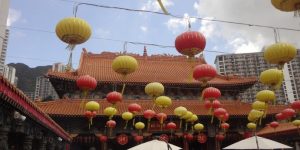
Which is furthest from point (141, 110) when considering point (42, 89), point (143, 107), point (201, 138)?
point (42, 89)

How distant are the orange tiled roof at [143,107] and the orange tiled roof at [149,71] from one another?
1367 millimetres

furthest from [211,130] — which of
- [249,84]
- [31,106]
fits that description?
[31,106]

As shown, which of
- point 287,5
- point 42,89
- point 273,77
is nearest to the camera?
point 287,5

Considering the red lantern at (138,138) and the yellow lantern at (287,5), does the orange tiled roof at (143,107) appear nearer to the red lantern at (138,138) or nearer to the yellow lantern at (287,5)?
the red lantern at (138,138)

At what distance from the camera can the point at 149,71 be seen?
69.2 feet

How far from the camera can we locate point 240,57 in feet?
240

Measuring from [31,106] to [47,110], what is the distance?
9330 mm

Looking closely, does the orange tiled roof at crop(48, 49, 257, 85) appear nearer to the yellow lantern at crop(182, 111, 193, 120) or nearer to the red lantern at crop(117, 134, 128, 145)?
the red lantern at crop(117, 134, 128, 145)

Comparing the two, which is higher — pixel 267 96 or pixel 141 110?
pixel 141 110

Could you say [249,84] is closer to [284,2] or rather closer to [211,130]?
[211,130]

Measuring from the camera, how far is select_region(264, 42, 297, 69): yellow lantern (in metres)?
6.64

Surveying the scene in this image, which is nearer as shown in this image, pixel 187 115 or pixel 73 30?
pixel 73 30

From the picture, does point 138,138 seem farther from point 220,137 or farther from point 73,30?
point 73,30

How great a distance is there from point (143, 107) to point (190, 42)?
11642mm
